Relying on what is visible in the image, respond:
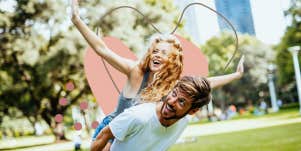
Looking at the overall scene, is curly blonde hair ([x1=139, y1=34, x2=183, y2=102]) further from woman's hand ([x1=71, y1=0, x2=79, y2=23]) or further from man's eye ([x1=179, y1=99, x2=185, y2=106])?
woman's hand ([x1=71, y1=0, x2=79, y2=23])

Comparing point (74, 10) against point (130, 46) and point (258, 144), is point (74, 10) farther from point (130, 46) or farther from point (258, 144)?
point (130, 46)

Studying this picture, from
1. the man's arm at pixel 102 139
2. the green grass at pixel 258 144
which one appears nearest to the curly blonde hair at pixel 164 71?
the man's arm at pixel 102 139

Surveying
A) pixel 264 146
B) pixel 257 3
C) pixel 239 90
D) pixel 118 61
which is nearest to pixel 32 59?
pixel 264 146

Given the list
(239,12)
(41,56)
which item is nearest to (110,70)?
(239,12)

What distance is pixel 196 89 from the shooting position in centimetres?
223

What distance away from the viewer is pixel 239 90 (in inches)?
857

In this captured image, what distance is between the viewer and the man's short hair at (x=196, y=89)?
2.23 meters

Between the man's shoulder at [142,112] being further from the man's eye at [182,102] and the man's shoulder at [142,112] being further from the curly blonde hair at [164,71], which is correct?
the curly blonde hair at [164,71]

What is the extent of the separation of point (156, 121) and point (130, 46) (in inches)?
267

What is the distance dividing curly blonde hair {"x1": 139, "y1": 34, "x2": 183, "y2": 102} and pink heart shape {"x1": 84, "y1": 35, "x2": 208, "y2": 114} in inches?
16.6

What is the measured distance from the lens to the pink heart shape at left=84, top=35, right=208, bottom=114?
3.12m

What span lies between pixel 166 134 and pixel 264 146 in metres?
4.41

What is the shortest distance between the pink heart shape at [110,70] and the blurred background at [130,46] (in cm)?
30

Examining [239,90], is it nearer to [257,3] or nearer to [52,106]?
[52,106]
